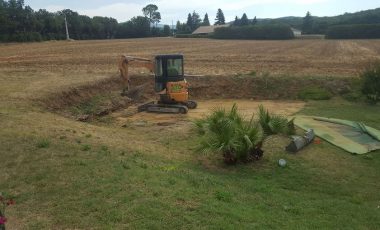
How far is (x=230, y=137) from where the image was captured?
10875 millimetres

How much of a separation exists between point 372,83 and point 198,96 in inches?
345

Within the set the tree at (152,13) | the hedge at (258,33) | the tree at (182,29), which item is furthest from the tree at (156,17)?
the hedge at (258,33)

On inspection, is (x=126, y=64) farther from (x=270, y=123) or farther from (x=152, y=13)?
(x=152, y=13)

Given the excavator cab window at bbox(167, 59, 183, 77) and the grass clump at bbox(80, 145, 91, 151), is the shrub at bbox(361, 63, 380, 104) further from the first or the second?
the grass clump at bbox(80, 145, 91, 151)

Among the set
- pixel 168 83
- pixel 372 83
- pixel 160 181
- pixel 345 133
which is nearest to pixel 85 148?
pixel 160 181

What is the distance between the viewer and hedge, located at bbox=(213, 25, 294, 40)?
259 feet

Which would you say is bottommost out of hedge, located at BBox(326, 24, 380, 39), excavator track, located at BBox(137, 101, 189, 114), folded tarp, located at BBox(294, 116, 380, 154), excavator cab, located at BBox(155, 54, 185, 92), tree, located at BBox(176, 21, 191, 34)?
tree, located at BBox(176, 21, 191, 34)

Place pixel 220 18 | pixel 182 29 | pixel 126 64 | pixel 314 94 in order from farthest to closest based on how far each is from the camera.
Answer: pixel 220 18, pixel 182 29, pixel 314 94, pixel 126 64

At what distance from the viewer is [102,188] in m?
8.49

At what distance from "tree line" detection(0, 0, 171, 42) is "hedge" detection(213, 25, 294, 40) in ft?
71.7

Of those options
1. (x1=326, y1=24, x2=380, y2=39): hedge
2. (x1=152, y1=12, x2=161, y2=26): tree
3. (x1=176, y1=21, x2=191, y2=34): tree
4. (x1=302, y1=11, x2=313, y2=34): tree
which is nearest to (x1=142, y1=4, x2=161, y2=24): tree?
(x1=152, y1=12, x2=161, y2=26): tree

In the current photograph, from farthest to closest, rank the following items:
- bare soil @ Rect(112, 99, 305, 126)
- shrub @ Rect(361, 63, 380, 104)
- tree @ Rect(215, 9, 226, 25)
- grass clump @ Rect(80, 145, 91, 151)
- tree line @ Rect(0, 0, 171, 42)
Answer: tree @ Rect(215, 9, 226, 25) < tree line @ Rect(0, 0, 171, 42) < shrub @ Rect(361, 63, 380, 104) < bare soil @ Rect(112, 99, 305, 126) < grass clump @ Rect(80, 145, 91, 151)

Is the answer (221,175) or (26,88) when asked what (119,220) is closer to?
(221,175)

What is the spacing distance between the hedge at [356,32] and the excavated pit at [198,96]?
5532 cm
